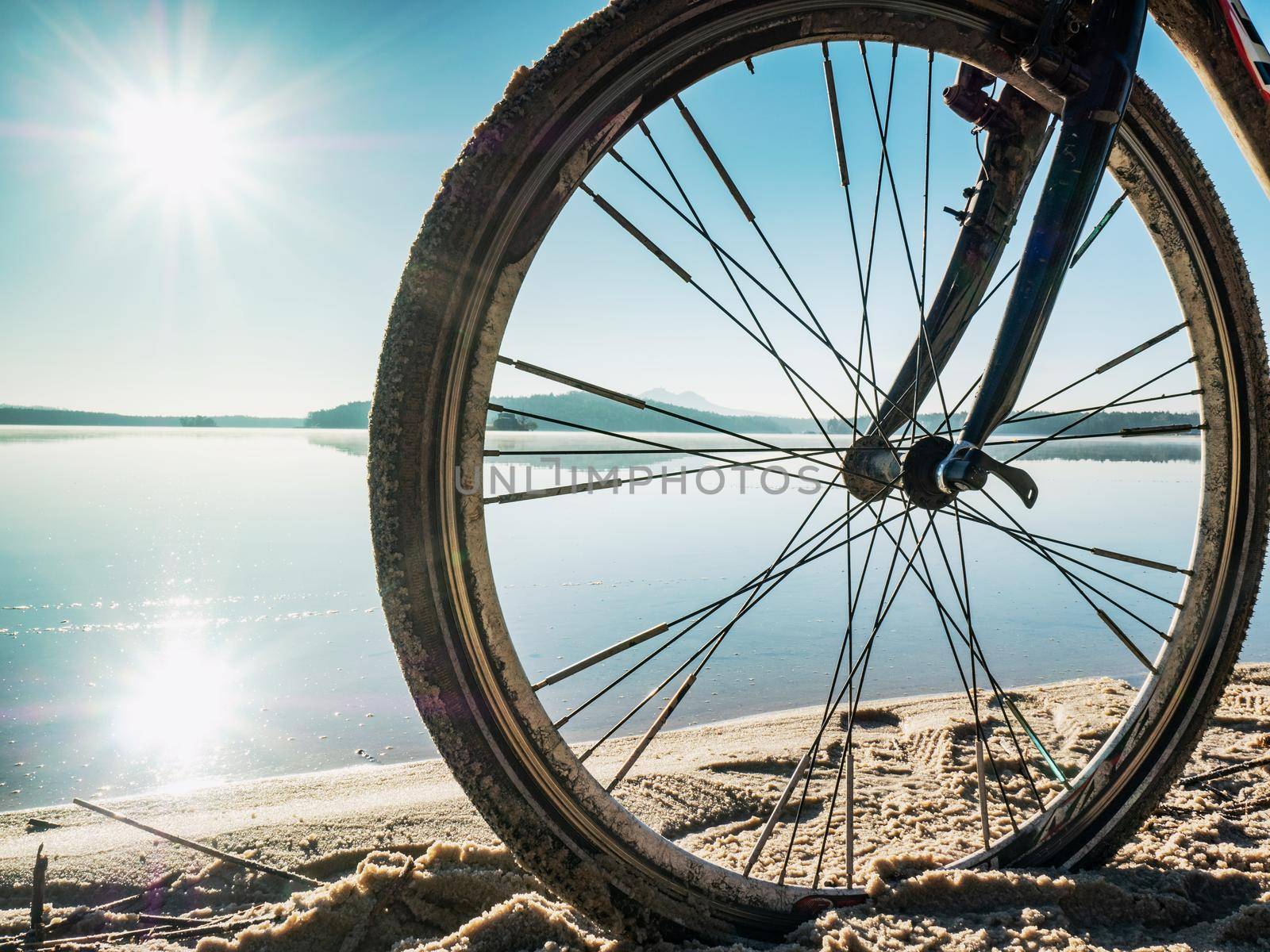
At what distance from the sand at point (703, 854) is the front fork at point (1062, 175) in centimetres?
74

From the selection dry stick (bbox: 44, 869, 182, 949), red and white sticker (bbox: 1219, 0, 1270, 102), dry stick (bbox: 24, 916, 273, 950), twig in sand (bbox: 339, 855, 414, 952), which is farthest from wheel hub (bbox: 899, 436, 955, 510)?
dry stick (bbox: 44, 869, 182, 949)

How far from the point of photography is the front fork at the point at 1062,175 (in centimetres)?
119

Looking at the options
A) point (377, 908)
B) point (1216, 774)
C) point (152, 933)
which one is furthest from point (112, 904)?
point (1216, 774)

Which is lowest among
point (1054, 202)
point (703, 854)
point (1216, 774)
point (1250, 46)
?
point (703, 854)

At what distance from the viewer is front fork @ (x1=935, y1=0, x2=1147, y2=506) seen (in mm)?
1186

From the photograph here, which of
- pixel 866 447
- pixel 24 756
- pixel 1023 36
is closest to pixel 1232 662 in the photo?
pixel 866 447

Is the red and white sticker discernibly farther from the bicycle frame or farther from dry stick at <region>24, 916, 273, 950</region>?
dry stick at <region>24, 916, 273, 950</region>

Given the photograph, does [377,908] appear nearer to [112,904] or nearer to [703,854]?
[112,904]

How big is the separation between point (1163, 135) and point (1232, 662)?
114cm

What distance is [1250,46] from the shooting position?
147 centimetres

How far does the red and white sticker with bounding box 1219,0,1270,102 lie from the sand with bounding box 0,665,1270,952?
65.4 inches

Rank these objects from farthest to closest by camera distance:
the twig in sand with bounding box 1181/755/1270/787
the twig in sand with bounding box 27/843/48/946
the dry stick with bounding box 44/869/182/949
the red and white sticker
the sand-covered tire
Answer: the twig in sand with bounding box 1181/755/1270/787, the red and white sticker, the dry stick with bounding box 44/869/182/949, the twig in sand with bounding box 27/843/48/946, the sand-covered tire

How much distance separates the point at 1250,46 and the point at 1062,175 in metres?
0.76

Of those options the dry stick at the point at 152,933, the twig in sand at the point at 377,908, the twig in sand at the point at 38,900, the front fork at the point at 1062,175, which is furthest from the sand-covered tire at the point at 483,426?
the twig in sand at the point at 38,900
